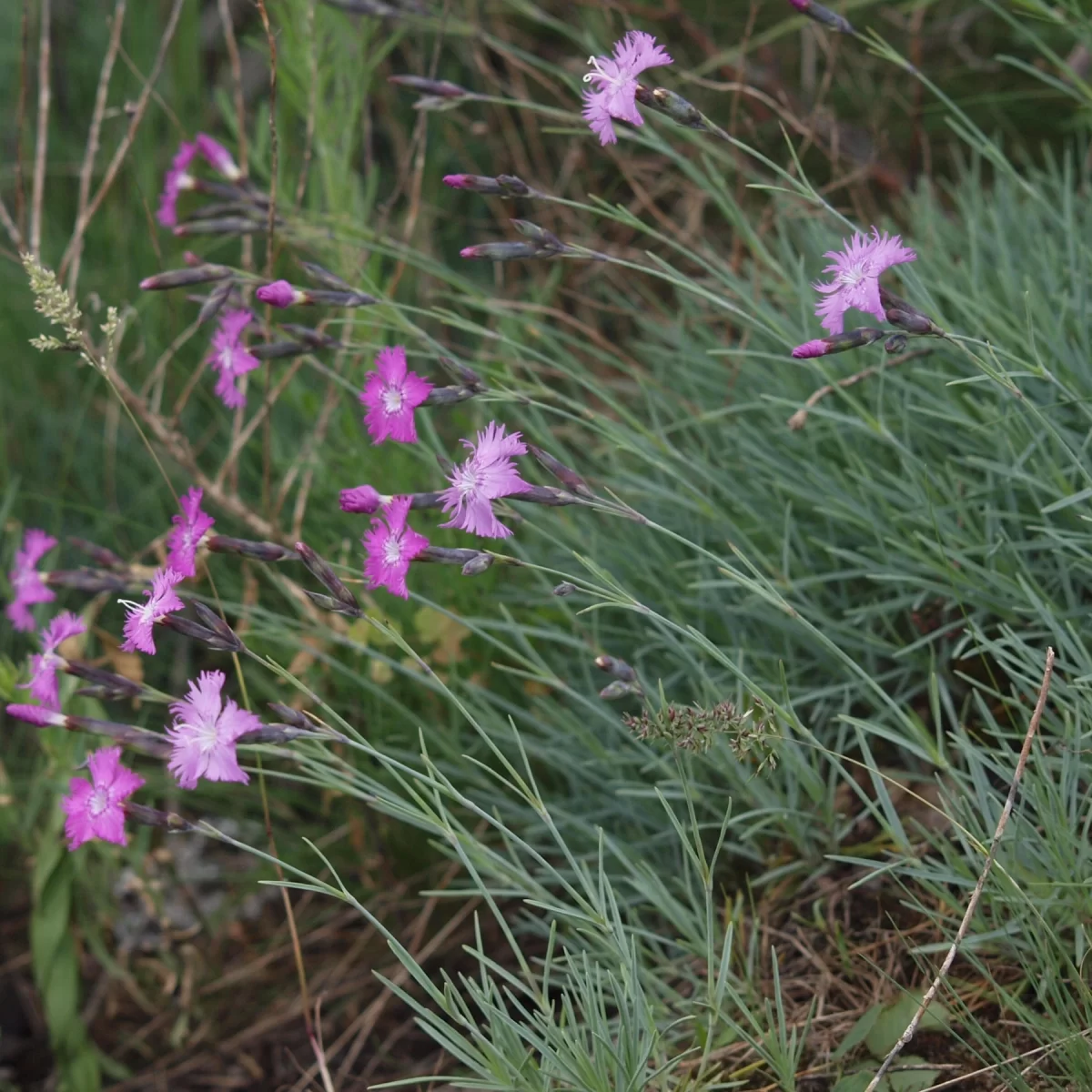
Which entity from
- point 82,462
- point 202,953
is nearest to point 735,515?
point 202,953

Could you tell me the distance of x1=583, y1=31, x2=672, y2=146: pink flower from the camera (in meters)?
1.10

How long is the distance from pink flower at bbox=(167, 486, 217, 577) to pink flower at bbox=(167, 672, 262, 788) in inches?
6.4

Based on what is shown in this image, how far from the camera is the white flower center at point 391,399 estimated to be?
1.16 m

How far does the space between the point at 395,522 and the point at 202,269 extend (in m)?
0.43

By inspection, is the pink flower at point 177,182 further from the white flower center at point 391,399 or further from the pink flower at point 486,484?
the pink flower at point 486,484

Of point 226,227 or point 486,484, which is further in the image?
point 226,227

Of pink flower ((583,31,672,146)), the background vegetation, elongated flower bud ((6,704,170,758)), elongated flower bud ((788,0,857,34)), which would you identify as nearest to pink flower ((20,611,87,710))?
elongated flower bud ((6,704,170,758))

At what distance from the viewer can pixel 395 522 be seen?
3.63 feet

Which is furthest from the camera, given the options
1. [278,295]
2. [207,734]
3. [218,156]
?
[218,156]

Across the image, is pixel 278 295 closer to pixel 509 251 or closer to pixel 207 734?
pixel 509 251

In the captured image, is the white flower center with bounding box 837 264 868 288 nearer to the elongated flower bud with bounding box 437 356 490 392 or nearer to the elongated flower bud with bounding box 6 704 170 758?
the elongated flower bud with bounding box 437 356 490 392

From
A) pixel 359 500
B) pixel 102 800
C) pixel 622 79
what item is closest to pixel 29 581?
pixel 102 800

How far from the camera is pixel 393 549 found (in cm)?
110

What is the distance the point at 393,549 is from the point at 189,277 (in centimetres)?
46
